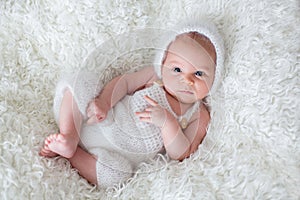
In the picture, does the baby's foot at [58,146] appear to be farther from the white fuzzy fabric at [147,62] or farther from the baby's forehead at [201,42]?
the baby's forehead at [201,42]

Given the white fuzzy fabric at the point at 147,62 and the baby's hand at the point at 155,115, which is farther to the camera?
the baby's hand at the point at 155,115

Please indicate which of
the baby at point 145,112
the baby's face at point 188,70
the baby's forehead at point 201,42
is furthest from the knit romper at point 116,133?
the baby's forehead at point 201,42

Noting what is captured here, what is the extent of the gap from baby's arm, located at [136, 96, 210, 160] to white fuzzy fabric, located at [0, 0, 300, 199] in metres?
0.03

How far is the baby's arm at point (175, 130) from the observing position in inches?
44.6

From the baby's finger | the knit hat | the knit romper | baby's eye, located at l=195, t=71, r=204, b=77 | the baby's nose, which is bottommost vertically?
the knit romper

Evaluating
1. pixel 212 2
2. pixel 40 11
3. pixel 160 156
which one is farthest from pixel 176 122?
pixel 40 11

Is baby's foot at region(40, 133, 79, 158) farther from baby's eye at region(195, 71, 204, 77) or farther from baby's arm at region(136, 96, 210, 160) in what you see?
baby's eye at region(195, 71, 204, 77)

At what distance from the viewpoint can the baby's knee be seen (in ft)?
3.59

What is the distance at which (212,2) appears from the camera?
123cm

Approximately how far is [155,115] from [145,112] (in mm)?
30

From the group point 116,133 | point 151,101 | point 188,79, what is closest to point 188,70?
point 188,79

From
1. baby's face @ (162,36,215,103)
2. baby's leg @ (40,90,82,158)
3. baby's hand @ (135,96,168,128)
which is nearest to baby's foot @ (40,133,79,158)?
baby's leg @ (40,90,82,158)

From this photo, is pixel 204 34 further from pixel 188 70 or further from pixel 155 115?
pixel 155 115

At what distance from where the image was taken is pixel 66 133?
3.60 feet
